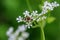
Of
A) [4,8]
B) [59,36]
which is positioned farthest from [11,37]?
[4,8]

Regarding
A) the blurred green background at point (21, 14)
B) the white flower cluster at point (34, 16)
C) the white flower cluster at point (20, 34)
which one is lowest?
the white flower cluster at point (20, 34)

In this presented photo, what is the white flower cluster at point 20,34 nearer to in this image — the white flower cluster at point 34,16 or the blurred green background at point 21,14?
the white flower cluster at point 34,16

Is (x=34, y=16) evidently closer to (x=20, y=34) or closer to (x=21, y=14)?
(x=20, y=34)

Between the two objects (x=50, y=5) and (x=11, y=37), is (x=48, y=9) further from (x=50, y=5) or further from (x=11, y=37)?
(x=11, y=37)

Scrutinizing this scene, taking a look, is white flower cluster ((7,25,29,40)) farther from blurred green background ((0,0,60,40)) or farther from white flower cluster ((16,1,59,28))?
blurred green background ((0,0,60,40))

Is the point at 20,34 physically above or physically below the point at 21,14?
below

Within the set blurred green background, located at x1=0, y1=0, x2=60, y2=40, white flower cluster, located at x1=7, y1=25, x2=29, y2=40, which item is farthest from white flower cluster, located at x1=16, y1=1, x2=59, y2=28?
blurred green background, located at x1=0, y1=0, x2=60, y2=40

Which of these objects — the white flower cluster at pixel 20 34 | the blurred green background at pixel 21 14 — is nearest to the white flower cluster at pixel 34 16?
the white flower cluster at pixel 20 34

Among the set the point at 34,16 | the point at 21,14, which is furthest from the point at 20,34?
the point at 21,14

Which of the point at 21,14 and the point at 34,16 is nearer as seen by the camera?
the point at 34,16
